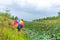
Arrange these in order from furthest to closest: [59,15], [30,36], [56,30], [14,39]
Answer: [59,15] < [56,30] < [30,36] < [14,39]

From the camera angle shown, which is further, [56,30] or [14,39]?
[56,30]

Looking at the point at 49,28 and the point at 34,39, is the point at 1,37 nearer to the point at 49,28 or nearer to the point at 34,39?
the point at 34,39

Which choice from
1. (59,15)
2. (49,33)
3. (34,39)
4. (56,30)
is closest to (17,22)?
(34,39)

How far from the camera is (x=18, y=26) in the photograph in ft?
40.3

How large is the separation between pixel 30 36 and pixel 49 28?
14.5ft

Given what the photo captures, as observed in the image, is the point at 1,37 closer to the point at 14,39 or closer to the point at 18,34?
the point at 14,39

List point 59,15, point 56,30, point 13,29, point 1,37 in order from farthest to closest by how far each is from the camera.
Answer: point 59,15 → point 56,30 → point 13,29 → point 1,37

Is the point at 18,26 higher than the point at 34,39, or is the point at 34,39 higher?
the point at 18,26

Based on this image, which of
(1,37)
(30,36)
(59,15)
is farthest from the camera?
(59,15)

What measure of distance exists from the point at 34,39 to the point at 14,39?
2360mm

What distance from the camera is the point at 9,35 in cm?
1126

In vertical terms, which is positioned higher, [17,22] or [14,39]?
[17,22]

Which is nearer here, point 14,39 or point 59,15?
point 14,39

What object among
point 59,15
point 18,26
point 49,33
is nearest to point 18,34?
point 18,26
